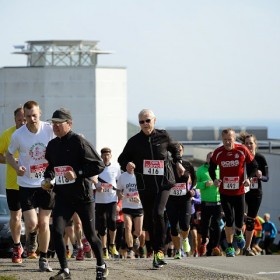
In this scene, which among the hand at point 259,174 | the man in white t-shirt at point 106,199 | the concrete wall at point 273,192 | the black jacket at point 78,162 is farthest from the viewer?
the concrete wall at point 273,192

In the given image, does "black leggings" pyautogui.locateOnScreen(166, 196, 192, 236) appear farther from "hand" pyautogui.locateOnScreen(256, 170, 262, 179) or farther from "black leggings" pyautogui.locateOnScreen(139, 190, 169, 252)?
"black leggings" pyautogui.locateOnScreen(139, 190, 169, 252)

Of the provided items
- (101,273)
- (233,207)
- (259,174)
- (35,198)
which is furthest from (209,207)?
(101,273)

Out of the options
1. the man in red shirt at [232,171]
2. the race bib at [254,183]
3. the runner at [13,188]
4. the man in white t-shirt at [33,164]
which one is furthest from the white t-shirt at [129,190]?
the man in white t-shirt at [33,164]

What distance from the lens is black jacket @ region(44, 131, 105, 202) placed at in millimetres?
13641

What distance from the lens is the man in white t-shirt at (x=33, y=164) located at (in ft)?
48.4

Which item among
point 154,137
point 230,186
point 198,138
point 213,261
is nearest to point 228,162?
point 230,186

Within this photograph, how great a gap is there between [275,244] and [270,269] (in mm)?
24202

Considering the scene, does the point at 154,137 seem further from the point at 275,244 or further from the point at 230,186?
the point at 275,244

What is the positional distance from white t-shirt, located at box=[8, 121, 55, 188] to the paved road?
119 centimetres

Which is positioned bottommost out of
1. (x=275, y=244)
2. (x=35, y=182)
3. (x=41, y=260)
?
(x=275, y=244)

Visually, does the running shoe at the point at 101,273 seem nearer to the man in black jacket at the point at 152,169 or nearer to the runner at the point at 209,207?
the man in black jacket at the point at 152,169

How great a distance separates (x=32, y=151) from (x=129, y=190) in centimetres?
643

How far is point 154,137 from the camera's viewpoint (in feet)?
49.9

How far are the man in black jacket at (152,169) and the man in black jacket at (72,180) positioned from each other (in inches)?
58.0
